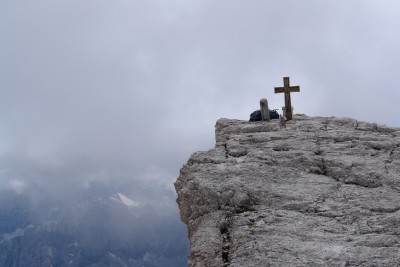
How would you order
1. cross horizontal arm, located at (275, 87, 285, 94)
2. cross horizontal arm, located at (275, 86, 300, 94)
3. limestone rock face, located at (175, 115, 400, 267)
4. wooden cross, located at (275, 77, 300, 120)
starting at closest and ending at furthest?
limestone rock face, located at (175, 115, 400, 267) < wooden cross, located at (275, 77, 300, 120) < cross horizontal arm, located at (275, 86, 300, 94) < cross horizontal arm, located at (275, 87, 285, 94)

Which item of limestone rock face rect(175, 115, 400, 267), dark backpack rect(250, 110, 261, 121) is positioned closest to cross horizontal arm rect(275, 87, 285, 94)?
dark backpack rect(250, 110, 261, 121)

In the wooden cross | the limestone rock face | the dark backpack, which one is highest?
the wooden cross

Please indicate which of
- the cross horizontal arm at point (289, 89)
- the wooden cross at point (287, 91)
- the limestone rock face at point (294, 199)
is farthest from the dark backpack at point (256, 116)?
the limestone rock face at point (294, 199)

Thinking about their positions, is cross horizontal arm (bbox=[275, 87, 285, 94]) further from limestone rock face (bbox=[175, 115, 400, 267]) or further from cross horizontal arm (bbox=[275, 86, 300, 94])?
limestone rock face (bbox=[175, 115, 400, 267])

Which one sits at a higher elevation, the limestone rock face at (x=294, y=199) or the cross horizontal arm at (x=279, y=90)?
the cross horizontal arm at (x=279, y=90)

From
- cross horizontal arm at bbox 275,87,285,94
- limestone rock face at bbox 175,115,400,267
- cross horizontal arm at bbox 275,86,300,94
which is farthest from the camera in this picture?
cross horizontal arm at bbox 275,87,285,94

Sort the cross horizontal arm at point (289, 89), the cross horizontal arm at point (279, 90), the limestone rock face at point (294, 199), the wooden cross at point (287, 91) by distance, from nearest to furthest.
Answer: the limestone rock face at point (294, 199)
the wooden cross at point (287, 91)
the cross horizontal arm at point (289, 89)
the cross horizontal arm at point (279, 90)

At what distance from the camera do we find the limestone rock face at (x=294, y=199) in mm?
16109

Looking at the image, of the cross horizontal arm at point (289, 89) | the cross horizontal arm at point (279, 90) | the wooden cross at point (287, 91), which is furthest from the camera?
the cross horizontal arm at point (279, 90)

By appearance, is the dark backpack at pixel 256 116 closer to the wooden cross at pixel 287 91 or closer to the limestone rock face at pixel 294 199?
the wooden cross at pixel 287 91

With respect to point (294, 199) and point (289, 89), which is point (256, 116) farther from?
point (294, 199)

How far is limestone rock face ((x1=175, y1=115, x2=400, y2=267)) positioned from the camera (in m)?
16.1

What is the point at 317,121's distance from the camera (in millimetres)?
33375

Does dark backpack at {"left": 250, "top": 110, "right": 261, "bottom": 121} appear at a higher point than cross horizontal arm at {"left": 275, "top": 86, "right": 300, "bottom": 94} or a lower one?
lower
